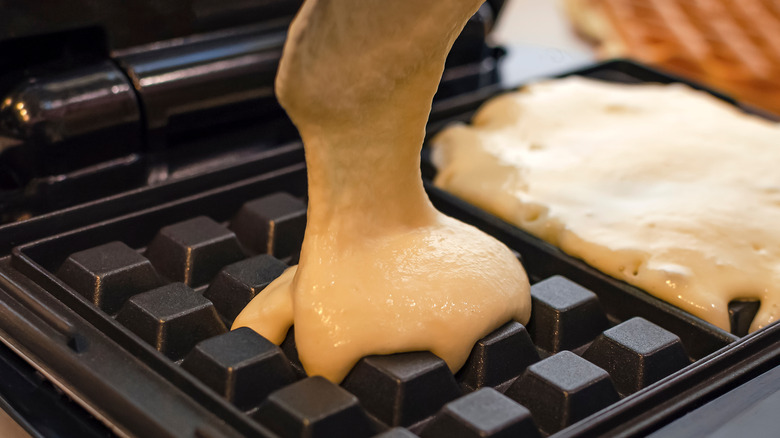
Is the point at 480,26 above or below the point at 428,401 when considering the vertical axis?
above

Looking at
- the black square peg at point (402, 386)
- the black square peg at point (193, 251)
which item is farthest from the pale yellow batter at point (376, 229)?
the black square peg at point (193, 251)

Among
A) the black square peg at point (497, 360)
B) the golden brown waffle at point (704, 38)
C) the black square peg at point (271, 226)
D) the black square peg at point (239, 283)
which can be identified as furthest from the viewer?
the golden brown waffle at point (704, 38)

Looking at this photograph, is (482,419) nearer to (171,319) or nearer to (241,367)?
(241,367)

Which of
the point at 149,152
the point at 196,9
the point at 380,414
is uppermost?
the point at 196,9

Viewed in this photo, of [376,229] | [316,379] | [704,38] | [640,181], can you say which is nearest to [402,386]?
[316,379]

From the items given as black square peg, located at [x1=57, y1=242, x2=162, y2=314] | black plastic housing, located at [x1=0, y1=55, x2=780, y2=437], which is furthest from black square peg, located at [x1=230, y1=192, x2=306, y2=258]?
black square peg, located at [x1=57, y1=242, x2=162, y2=314]

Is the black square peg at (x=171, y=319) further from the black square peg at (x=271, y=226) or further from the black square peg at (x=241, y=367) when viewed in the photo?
the black square peg at (x=271, y=226)

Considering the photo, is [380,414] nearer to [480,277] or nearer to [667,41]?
[480,277]

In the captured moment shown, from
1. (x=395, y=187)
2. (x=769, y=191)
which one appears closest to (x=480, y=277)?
(x=395, y=187)
